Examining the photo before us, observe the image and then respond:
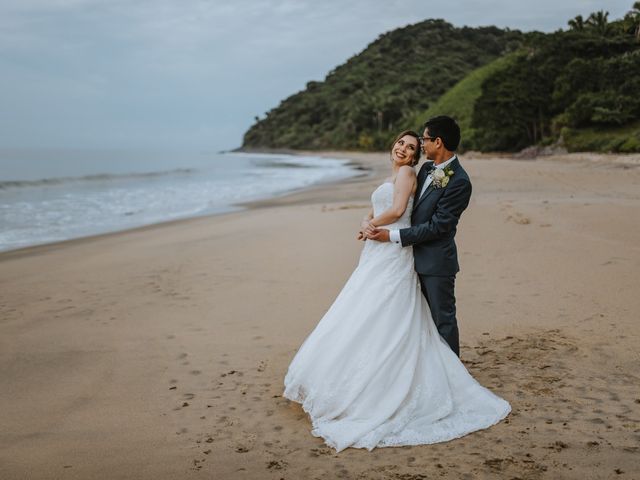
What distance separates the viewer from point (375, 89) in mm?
112312

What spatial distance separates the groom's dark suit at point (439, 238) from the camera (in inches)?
144

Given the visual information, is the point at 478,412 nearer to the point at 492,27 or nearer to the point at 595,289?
the point at 595,289

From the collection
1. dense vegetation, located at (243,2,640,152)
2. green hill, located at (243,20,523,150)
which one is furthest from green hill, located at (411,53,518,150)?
green hill, located at (243,20,523,150)

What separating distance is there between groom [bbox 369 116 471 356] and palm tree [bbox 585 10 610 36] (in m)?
43.4

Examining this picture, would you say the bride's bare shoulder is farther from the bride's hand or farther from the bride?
the bride's hand

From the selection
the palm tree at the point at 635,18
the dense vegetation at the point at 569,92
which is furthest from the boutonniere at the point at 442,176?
the palm tree at the point at 635,18

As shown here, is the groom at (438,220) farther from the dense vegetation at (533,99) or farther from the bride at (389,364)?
the dense vegetation at (533,99)

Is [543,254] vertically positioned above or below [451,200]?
below

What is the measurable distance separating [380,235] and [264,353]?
197cm

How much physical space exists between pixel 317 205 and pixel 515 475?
43.8 ft

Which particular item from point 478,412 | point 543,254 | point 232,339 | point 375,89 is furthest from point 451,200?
point 375,89

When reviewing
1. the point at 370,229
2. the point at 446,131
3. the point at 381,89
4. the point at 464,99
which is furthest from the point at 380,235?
the point at 381,89

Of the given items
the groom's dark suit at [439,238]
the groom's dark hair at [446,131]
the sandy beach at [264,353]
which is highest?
the groom's dark hair at [446,131]

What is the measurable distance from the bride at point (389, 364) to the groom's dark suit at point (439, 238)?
0.07 metres
